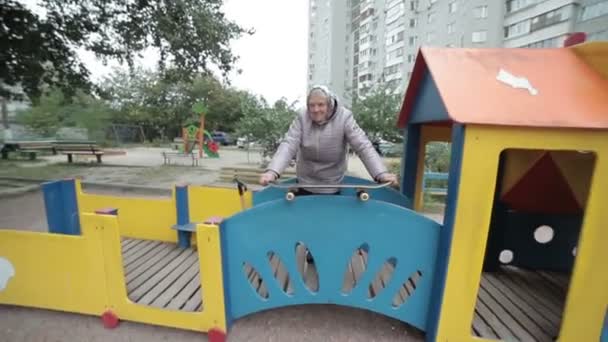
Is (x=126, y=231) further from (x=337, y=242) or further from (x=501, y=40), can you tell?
(x=501, y=40)

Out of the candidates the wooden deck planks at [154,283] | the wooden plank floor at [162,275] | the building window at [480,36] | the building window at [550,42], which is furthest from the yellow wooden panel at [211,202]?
the building window at [480,36]

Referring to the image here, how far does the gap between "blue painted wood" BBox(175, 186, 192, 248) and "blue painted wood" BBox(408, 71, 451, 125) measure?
238 centimetres

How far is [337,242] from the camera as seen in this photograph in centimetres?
184

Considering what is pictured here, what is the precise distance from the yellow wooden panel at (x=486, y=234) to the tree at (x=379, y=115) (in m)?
10.7

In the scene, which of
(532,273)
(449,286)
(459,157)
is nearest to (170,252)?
Result: (449,286)

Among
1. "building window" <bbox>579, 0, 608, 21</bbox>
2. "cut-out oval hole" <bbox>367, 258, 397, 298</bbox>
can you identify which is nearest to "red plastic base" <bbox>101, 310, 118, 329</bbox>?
"cut-out oval hole" <bbox>367, 258, 397, 298</bbox>

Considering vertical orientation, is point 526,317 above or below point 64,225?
below

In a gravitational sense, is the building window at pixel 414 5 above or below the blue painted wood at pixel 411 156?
above

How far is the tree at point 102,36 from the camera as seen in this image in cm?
606

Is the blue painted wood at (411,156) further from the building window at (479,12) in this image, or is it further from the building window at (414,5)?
the building window at (414,5)

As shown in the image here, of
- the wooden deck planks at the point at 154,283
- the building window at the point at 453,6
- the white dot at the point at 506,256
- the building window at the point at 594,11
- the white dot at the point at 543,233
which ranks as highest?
the building window at the point at 453,6

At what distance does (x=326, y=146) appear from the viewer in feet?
7.04

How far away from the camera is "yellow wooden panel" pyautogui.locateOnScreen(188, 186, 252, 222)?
10.2 ft

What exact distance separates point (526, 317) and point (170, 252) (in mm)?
3023
